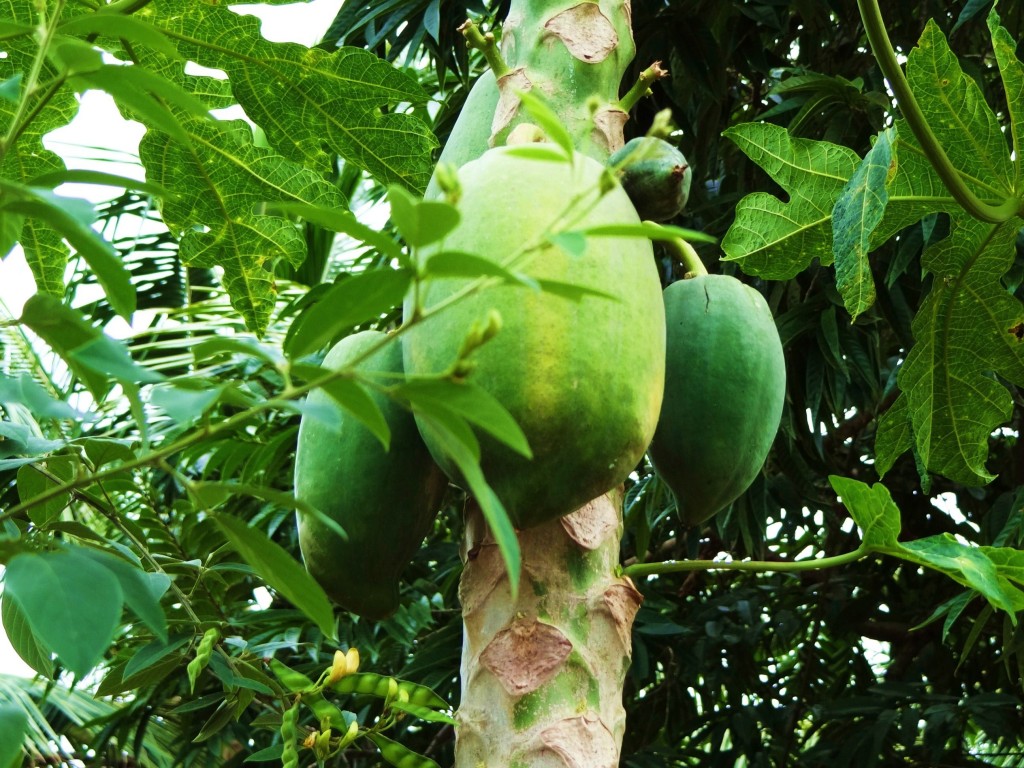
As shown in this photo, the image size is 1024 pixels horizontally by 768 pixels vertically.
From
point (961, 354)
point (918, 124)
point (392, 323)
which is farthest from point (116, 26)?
point (392, 323)

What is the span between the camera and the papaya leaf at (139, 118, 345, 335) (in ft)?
4.47

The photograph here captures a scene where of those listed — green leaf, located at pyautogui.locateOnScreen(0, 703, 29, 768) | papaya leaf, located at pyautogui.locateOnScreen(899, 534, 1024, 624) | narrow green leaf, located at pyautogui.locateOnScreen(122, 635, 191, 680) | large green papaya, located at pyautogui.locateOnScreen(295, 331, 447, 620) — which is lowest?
narrow green leaf, located at pyautogui.locateOnScreen(122, 635, 191, 680)

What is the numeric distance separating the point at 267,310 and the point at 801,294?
72.1 inches

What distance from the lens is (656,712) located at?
329cm

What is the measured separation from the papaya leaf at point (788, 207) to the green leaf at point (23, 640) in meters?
0.84

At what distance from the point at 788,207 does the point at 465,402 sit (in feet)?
3.04

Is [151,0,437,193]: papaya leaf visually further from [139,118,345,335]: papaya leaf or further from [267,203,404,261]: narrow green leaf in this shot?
[267,203,404,261]: narrow green leaf

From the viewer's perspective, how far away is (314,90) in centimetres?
132

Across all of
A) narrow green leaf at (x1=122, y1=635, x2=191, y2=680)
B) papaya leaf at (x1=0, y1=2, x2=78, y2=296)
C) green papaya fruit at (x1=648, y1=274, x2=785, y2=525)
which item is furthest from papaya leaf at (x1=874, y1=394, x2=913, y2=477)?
papaya leaf at (x1=0, y1=2, x2=78, y2=296)

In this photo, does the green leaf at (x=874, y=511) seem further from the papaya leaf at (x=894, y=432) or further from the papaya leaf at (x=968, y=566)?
the papaya leaf at (x=894, y=432)

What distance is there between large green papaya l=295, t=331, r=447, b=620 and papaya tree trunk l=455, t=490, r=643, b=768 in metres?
0.06

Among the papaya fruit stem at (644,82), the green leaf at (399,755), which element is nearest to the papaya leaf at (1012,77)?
the papaya fruit stem at (644,82)

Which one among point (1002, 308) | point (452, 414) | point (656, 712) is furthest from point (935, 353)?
point (656, 712)

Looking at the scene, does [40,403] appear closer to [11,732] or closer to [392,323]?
[11,732]
